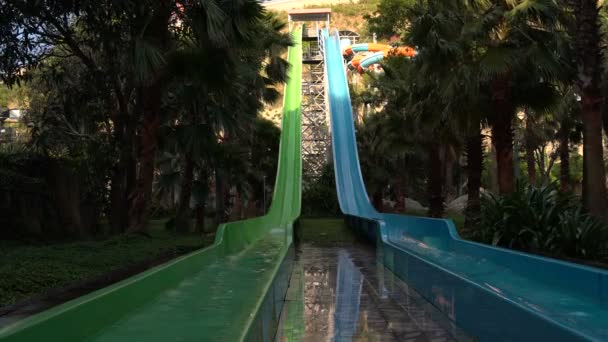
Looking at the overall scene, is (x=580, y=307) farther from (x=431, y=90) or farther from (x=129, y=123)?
(x=431, y=90)

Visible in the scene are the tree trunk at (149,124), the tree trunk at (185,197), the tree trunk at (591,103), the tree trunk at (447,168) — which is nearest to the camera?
the tree trunk at (591,103)

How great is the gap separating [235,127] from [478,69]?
267 inches

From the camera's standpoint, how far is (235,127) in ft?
56.2

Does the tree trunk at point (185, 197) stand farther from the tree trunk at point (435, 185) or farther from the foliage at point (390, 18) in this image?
the foliage at point (390, 18)

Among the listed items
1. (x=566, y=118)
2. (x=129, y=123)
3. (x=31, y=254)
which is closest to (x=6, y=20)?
(x=129, y=123)

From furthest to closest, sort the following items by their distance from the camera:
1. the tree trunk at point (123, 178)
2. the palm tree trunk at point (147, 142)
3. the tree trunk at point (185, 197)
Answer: the tree trunk at point (185, 197) < the tree trunk at point (123, 178) < the palm tree trunk at point (147, 142)

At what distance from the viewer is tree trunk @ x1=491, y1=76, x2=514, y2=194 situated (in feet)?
45.4

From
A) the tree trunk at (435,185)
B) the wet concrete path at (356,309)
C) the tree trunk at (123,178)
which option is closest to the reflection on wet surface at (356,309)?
the wet concrete path at (356,309)

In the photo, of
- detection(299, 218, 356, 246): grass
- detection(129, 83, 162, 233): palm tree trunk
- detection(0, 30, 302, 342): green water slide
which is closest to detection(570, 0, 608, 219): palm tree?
detection(0, 30, 302, 342): green water slide

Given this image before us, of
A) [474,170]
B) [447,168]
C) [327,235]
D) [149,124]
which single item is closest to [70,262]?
[149,124]

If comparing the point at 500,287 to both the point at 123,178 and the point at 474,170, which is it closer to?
the point at 474,170

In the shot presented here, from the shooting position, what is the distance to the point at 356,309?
7270 millimetres

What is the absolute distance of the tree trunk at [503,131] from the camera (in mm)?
13844

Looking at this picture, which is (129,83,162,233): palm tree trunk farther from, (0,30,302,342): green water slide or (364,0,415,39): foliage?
(364,0,415,39): foliage
